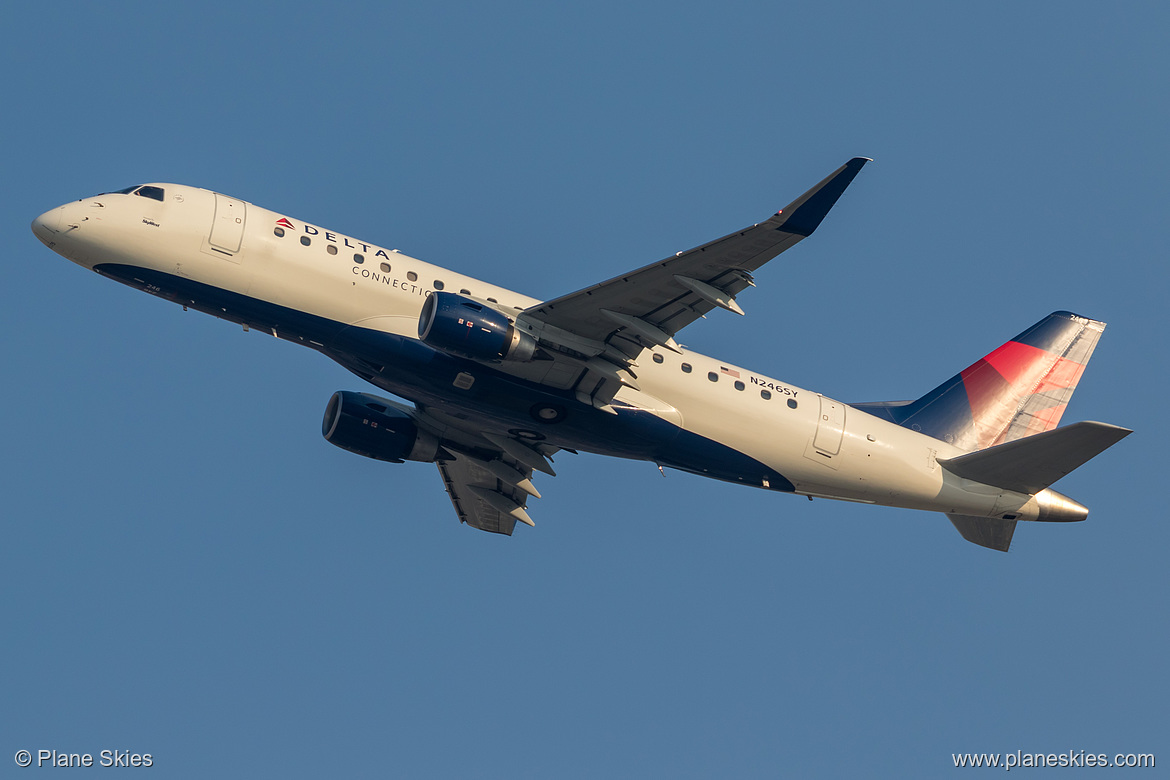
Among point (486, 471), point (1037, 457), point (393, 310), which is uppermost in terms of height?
point (393, 310)

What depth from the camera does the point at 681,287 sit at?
103 ft

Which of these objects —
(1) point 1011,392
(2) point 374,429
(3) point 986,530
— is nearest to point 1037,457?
(3) point 986,530

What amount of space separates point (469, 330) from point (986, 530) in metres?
20.8

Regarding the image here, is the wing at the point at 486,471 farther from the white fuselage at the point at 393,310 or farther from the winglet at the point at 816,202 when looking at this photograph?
the winglet at the point at 816,202

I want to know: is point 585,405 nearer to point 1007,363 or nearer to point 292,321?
point 292,321

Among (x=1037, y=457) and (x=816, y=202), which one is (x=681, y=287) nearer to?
(x=816, y=202)

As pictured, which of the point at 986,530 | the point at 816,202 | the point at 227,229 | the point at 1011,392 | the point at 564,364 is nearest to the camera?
the point at 816,202

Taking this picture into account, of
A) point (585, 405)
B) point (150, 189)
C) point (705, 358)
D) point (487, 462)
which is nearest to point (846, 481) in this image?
point (705, 358)

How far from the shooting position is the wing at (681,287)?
1110 inches

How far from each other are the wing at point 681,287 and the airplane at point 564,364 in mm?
54

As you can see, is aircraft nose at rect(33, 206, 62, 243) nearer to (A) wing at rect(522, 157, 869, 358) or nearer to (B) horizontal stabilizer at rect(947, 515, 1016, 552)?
(A) wing at rect(522, 157, 869, 358)

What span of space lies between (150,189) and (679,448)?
18.1m

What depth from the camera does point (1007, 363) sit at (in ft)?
140

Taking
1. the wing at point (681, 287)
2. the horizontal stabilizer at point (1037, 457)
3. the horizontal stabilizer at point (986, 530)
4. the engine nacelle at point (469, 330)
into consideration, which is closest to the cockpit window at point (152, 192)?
the engine nacelle at point (469, 330)
